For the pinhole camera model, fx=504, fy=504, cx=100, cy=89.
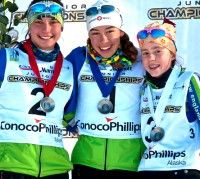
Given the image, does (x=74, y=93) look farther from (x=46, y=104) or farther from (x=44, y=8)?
(x=44, y=8)

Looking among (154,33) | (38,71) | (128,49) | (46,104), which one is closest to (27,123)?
(46,104)

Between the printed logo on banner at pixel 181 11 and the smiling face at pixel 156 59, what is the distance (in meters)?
1.85

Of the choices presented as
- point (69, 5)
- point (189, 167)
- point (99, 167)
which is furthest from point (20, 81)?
point (69, 5)

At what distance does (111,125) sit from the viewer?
3.31 m

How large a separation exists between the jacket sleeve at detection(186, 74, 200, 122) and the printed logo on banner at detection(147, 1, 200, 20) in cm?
198

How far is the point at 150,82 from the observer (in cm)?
327

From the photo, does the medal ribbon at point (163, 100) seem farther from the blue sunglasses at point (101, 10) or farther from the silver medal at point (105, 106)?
the blue sunglasses at point (101, 10)

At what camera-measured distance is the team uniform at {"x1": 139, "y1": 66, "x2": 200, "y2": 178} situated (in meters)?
3.12

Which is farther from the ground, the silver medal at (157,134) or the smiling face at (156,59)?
the smiling face at (156,59)

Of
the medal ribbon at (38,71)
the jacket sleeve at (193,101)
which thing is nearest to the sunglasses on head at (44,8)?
the medal ribbon at (38,71)

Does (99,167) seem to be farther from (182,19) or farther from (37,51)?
(182,19)

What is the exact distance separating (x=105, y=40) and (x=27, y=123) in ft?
2.53

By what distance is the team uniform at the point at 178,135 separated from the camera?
10.2 feet

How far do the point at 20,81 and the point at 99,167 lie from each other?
761mm
